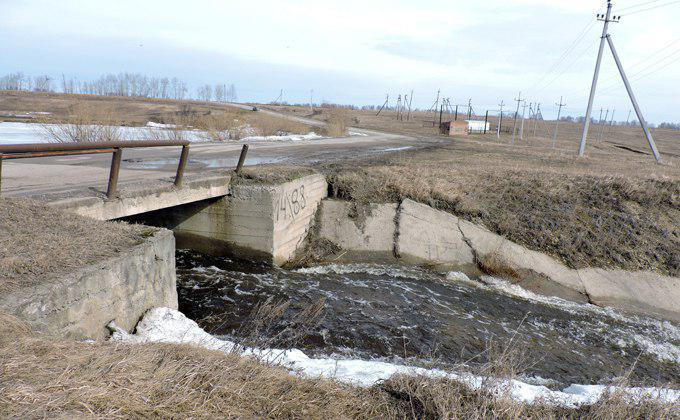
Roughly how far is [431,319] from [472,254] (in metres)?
3.52

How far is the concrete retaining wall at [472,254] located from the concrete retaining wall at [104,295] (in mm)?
6393

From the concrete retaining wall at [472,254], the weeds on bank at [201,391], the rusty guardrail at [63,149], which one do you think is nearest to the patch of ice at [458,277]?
the concrete retaining wall at [472,254]

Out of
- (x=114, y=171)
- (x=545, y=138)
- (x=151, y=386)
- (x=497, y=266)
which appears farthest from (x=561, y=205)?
(x=545, y=138)

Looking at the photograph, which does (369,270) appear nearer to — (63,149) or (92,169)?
(92,169)

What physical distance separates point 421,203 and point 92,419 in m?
10.3

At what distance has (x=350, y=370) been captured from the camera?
478 cm

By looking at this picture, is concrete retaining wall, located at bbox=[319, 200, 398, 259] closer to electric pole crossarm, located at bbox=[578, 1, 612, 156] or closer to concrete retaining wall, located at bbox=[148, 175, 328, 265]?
concrete retaining wall, located at bbox=[148, 175, 328, 265]

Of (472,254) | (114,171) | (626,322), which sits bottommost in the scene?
(626,322)

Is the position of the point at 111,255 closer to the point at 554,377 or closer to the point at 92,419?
the point at 92,419

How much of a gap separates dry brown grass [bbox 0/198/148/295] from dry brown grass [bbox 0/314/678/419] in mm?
860

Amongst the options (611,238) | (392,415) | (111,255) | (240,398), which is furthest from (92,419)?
(611,238)

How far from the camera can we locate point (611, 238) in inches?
446

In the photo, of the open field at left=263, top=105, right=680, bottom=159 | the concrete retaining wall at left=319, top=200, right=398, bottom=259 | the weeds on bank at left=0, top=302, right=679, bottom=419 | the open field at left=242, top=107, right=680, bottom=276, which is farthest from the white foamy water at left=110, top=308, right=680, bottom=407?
the open field at left=263, top=105, right=680, bottom=159

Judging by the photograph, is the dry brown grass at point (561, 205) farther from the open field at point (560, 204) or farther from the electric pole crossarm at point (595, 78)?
the electric pole crossarm at point (595, 78)
